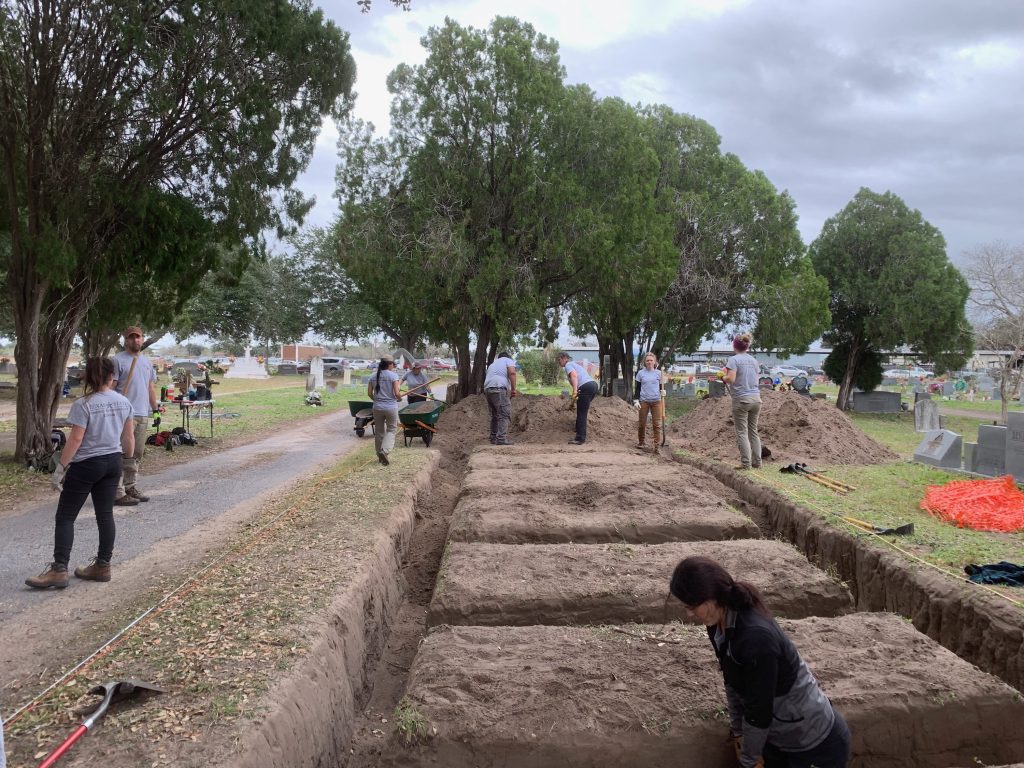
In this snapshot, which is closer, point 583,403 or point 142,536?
point 142,536

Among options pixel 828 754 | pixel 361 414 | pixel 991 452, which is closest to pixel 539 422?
pixel 361 414

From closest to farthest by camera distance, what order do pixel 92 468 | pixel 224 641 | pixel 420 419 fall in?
pixel 224 641, pixel 92 468, pixel 420 419

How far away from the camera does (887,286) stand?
28.1 meters

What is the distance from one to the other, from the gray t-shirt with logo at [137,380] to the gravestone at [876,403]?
28.7 meters

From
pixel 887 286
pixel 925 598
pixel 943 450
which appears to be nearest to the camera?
pixel 925 598

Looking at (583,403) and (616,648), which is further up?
(583,403)

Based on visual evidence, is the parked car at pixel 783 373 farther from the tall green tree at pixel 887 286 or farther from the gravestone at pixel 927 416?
the gravestone at pixel 927 416

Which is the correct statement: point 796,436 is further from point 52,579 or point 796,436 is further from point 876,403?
point 876,403

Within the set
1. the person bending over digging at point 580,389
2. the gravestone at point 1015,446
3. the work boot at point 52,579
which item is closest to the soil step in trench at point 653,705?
the work boot at point 52,579

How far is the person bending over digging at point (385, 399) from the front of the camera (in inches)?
380

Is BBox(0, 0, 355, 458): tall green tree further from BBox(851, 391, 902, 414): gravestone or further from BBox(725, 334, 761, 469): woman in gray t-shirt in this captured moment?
BBox(851, 391, 902, 414): gravestone

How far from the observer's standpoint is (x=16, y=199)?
1000 centimetres

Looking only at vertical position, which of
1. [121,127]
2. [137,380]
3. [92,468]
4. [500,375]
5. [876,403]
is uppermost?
[121,127]

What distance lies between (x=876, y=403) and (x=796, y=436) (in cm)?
1983
